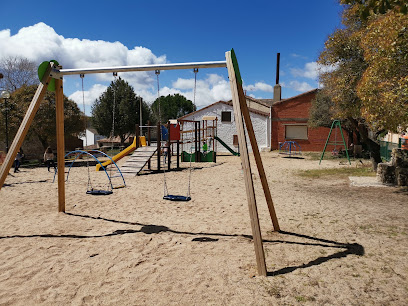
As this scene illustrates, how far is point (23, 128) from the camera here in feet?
16.4

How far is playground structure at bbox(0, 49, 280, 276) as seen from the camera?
11.9 ft

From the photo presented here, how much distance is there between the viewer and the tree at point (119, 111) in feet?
123

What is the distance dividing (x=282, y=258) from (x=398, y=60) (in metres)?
5.44

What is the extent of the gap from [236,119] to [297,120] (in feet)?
84.2

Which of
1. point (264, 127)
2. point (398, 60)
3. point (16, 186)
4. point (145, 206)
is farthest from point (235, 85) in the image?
point (264, 127)

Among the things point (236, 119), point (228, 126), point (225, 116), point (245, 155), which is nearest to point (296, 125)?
point (228, 126)

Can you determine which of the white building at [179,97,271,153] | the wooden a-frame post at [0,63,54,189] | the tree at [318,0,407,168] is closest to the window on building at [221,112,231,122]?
the white building at [179,97,271,153]

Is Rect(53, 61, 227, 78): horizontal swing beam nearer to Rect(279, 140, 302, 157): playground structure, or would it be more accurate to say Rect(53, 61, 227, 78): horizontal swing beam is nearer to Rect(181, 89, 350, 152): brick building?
Rect(279, 140, 302, 157): playground structure

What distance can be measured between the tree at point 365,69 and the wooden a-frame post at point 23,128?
16.5 ft

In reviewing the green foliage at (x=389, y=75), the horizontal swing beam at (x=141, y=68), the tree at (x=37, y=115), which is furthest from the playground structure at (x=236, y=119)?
the tree at (x=37, y=115)

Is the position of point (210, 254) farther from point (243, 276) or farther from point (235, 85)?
point (235, 85)

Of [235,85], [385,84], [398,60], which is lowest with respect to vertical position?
[235,85]

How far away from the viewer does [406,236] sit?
4.83 metres

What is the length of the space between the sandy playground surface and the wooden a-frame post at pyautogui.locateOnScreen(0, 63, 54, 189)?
112 centimetres
